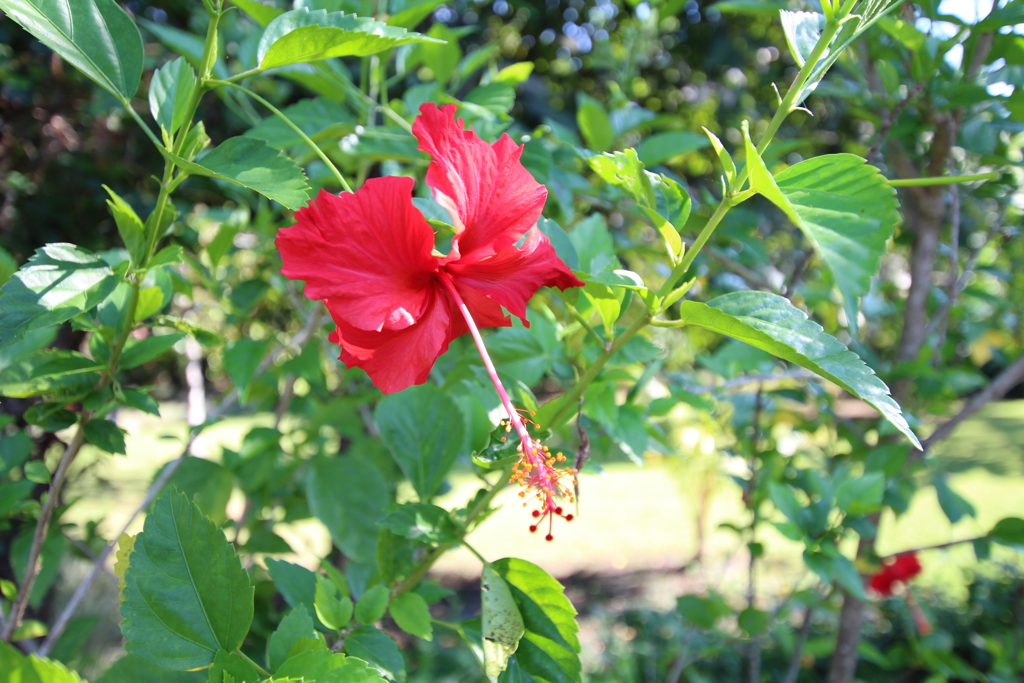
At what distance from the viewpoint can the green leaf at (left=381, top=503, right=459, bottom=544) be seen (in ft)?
2.59

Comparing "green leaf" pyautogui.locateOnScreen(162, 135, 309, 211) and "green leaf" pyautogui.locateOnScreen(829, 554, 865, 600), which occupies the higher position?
"green leaf" pyautogui.locateOnScreen(162, 135, 309, 211)

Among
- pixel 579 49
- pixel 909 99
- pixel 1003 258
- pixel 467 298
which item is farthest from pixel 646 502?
pixel 467 298

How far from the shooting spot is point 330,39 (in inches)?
26.7

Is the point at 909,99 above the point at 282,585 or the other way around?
above

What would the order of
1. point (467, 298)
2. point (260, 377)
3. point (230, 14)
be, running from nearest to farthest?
point (467, 298) → point (260, 377) → point (230, 14)

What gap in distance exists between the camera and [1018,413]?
8070 millimetres

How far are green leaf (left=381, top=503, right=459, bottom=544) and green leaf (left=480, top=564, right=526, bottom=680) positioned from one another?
0.25 ft

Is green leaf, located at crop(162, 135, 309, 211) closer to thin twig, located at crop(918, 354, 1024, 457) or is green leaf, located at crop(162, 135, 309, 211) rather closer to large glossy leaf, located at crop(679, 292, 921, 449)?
large glossy leaf, located at crop(679, 292, 921, 449)

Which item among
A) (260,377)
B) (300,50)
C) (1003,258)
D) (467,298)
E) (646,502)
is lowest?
(646,502)

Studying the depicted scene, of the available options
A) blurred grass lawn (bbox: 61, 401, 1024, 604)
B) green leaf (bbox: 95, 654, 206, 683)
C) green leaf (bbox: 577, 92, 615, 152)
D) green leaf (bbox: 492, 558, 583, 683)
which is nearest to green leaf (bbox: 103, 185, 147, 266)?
green leaf (bbox: 95, 654, 206, 683)

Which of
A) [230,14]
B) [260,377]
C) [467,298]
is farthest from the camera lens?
[230,14]

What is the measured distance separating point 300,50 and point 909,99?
1.03m

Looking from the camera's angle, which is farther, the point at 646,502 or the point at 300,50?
the point at 646,502

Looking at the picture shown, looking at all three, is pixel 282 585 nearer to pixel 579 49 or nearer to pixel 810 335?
pixel 810 335
